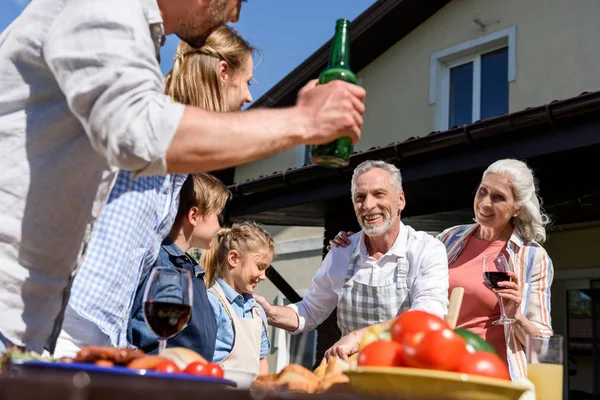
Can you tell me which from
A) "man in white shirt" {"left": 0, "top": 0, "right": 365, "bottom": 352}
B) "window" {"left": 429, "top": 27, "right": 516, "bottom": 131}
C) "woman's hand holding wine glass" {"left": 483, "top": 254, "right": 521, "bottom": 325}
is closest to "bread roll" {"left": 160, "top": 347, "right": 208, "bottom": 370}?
"man in white shirt" {"left": 0, "top": 0, "right": 365, "bottom": 352}

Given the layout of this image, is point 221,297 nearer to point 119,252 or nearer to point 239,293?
point 239,293

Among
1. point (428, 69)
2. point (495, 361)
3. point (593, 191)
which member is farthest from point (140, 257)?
point (428, 69)

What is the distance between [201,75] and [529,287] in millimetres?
2007

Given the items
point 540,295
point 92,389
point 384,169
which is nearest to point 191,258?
point 384,169

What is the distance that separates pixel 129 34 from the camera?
1375mm

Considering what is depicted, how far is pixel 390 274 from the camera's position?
359cm

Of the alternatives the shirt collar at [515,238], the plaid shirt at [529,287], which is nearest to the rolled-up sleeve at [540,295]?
the plaid shirt at [529,287]

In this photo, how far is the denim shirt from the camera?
2549 millimetres

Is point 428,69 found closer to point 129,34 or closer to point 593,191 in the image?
point 593,191

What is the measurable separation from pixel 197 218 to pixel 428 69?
748 cm

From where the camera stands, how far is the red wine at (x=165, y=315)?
153 cm

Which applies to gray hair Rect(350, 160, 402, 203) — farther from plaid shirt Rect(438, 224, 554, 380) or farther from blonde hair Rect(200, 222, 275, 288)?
blonde hair Rect(200, 222, 275, 288)

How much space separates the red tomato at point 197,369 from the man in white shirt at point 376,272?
220 centimetres

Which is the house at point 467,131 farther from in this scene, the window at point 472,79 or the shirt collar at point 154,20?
the shirt collar at point 154,20
